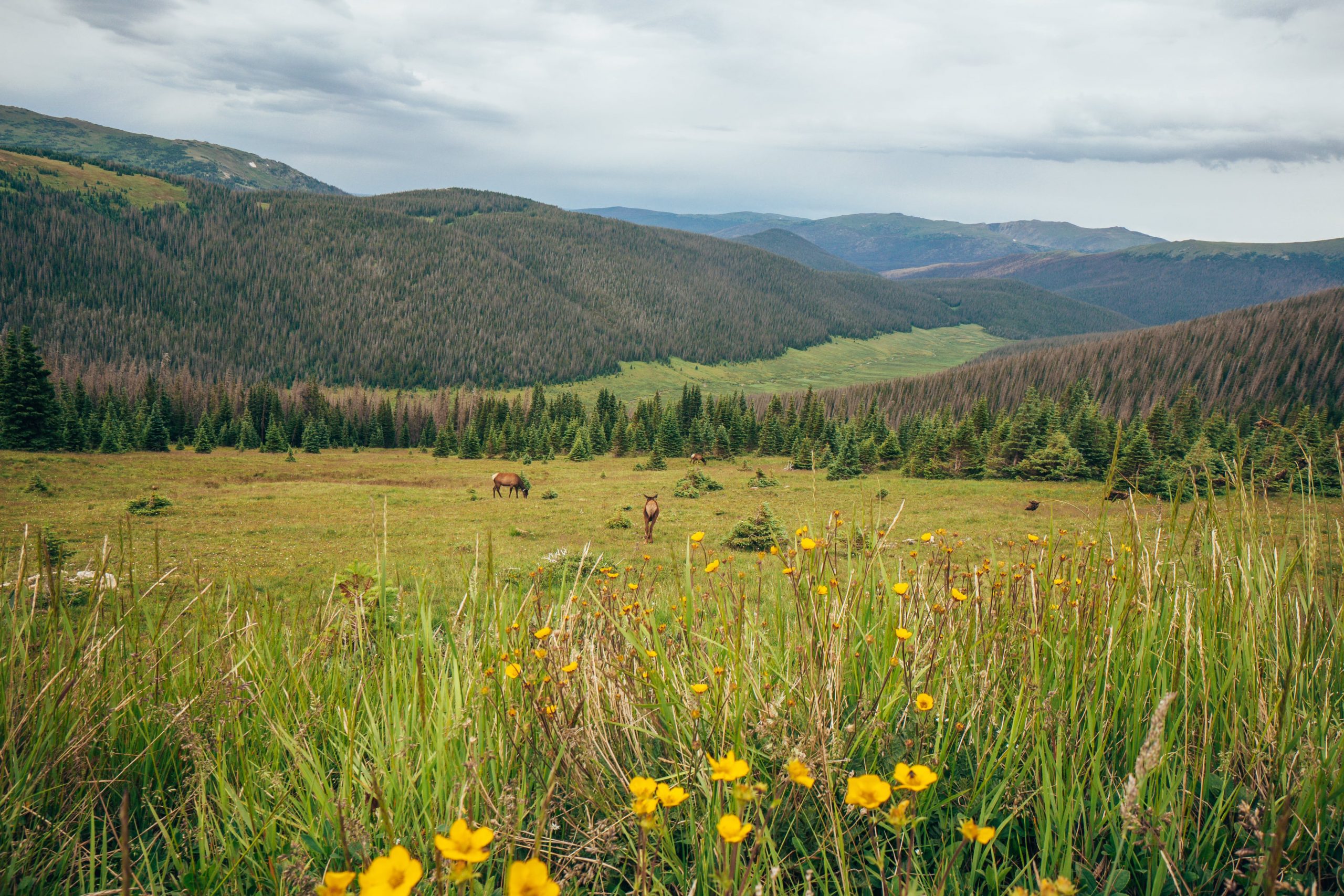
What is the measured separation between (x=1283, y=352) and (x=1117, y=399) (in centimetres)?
2520

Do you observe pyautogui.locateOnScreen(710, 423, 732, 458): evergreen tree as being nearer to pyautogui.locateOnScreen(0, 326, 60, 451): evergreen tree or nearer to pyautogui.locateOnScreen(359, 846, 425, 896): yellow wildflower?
pyautogui.locateOnScreen(0, 326, 60, 451): evergreen tree

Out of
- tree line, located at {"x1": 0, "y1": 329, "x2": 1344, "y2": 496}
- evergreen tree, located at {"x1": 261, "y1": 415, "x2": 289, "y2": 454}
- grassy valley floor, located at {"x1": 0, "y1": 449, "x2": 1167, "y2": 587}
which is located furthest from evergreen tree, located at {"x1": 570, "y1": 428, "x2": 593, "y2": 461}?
evergreen tree, located at {"x1": 261, "y1": 415, "x2": 289, "y2": 454}

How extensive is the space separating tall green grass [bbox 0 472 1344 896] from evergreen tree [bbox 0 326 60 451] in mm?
50791

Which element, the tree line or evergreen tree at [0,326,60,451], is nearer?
the tree line

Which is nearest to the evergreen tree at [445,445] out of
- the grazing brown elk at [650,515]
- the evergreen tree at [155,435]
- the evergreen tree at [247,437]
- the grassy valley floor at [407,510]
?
the evergreen tree at [247,437]

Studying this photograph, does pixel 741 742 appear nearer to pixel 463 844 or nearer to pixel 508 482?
pixel 463 844

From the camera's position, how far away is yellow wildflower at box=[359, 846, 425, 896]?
95cm

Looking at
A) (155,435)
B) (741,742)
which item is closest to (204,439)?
(155,435)

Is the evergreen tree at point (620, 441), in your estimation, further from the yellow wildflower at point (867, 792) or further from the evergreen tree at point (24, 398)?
the yellow wildflower at point (867, 792)

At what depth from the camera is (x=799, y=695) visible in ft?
7.72

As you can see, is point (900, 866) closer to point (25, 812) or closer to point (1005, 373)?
point (25, 812)

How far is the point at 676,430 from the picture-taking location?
57.8 meters

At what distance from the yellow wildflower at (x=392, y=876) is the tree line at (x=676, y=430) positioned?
297cm

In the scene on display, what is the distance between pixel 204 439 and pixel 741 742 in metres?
71.8
